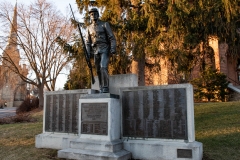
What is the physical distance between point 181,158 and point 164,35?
717cm

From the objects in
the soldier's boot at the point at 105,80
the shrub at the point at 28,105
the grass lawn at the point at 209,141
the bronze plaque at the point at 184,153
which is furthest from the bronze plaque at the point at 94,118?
the shrub at the point at 28,105

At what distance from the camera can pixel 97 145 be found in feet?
18.4

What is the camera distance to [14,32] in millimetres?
24375

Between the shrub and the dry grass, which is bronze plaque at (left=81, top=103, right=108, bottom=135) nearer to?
the dry grass

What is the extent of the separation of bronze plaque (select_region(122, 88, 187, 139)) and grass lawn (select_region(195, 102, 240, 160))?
1162 millimetres

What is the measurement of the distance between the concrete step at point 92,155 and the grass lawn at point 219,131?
6.85 ft

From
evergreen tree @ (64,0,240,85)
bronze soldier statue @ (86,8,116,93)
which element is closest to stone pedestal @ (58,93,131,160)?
bronze soldier statue @ (86,8,116,93)

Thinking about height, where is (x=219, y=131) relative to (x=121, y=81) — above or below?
below

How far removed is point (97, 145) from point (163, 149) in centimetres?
163

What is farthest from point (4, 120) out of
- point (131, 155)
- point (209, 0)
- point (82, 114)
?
point (209, 0)

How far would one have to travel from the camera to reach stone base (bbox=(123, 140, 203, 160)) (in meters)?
5.07

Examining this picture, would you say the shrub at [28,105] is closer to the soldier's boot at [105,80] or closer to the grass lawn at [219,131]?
the grass lawn at [219,131]

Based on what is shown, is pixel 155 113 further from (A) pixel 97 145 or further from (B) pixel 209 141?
Answer: (B) pixel 209 141

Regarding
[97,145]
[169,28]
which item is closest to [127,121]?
[97,145]
